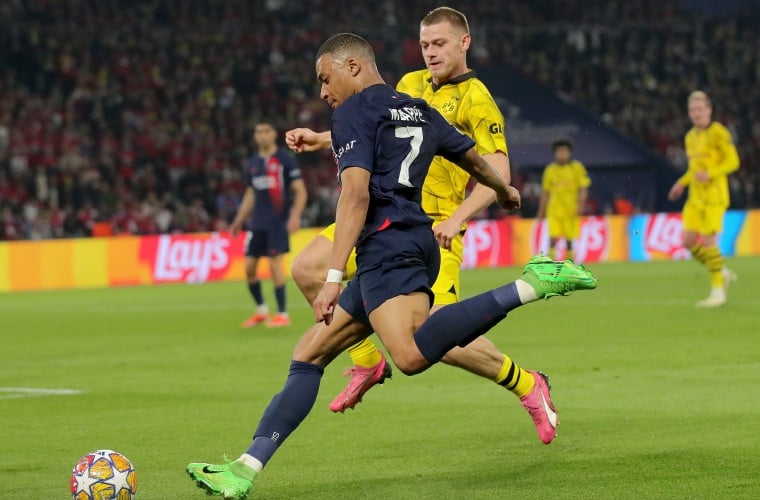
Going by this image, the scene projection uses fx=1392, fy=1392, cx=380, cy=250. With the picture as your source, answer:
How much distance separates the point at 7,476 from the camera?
6.89 m

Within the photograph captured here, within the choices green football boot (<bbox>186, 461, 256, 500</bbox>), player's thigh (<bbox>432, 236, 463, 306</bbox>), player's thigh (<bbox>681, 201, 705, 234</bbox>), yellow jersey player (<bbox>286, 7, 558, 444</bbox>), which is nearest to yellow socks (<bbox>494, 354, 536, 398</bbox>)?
yellow jersey player (<bbox>286, 7, 558, 444</bbox>)

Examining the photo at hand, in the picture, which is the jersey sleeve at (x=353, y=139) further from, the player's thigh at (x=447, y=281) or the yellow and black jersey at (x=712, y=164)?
the yellow and black jersey at (x=712, y=164)

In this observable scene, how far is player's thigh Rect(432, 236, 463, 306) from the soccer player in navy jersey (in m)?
1.01

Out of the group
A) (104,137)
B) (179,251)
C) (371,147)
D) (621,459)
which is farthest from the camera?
(104,137)

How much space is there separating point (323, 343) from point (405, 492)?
77cm

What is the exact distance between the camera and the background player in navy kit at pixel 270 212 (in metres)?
16.0

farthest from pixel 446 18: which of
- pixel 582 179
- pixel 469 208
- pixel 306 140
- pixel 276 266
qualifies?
pixel 582 179

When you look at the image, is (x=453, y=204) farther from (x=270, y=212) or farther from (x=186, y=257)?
(x=186, y=257)

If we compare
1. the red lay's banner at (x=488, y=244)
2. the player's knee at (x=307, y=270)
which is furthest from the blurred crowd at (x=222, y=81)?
the player's knee at (x=307, y=270)

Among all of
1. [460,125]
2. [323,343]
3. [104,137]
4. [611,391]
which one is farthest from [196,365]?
[104,137]

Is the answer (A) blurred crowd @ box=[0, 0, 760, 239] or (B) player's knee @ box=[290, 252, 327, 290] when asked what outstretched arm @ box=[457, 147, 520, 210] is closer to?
(B) player's knee @ box=[290, 252, 327, 290]

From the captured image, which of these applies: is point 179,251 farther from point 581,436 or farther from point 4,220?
point 581,436

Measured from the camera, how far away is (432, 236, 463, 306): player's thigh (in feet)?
23.9

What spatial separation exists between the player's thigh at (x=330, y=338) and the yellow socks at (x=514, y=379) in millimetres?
1142
